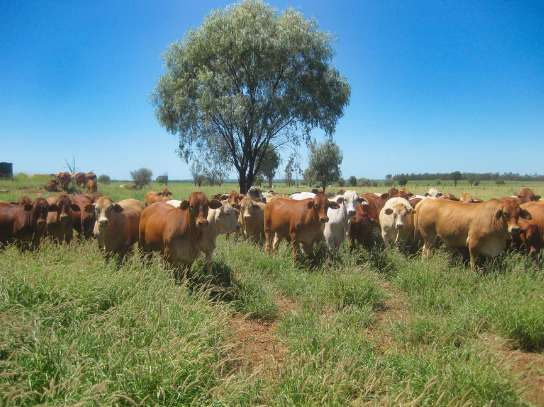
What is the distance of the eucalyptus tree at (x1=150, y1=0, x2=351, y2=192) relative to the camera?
20094 millimetres

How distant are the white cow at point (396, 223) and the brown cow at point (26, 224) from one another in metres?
8.36

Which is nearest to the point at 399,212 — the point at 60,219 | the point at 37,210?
the point at 60,219

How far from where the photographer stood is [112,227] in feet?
26.9

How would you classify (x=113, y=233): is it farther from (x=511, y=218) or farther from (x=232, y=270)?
(x=511, y=218)

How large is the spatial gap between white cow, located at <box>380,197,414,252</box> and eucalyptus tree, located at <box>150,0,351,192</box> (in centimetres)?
1103

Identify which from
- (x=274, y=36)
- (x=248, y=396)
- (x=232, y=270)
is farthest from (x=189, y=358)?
(x=274, y=36)

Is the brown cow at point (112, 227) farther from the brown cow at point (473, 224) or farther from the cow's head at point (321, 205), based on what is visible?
the brown cow at point (473, 224)

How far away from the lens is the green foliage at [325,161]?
5650cm

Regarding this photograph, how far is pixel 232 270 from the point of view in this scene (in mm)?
8023

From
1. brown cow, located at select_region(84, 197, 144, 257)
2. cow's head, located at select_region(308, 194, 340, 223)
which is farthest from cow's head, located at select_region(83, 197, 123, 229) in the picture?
cow's head, located at select_region(308, 194, 340, 223)

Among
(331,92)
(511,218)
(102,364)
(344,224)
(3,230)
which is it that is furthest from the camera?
(331,92)

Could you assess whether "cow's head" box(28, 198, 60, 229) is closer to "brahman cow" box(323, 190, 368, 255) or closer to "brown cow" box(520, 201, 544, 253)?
"brahman cow" box(323, 190, 368, 255)

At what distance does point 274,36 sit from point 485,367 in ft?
64.4

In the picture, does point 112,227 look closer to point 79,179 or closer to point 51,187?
point 51,187
